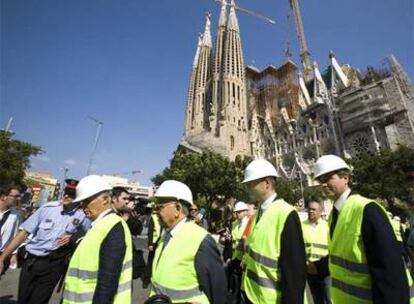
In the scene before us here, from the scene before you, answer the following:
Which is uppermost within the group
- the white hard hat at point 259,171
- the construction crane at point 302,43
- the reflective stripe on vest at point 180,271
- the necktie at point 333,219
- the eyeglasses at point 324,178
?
the construction crane at point 302,43

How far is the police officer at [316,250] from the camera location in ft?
12.8

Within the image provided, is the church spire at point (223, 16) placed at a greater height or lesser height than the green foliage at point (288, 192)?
greater

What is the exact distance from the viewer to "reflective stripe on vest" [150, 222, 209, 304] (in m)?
2.00

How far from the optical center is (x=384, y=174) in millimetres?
21312

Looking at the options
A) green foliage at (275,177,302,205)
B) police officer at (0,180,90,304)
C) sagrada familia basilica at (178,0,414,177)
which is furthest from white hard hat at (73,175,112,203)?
sagrada familia basilica at (178,0,414,177)

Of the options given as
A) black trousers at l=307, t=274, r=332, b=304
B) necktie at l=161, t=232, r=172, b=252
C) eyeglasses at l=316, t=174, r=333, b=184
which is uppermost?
eyeglasses at l=316, t=174, r=333, b=184

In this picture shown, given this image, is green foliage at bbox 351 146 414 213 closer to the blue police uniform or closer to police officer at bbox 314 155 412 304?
police officer at bbox 314 155 412 304

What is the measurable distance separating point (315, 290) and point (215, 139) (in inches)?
1800

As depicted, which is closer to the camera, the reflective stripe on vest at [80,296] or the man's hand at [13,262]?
the reflective stripe on vest at [80,296]

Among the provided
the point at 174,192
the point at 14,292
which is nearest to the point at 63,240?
the point at 174,192

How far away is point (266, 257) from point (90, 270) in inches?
56.1

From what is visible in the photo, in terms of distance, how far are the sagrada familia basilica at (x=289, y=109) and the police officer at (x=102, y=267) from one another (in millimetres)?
33902

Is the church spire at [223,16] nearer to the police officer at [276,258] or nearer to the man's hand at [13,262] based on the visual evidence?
the man's hand at [13,262]

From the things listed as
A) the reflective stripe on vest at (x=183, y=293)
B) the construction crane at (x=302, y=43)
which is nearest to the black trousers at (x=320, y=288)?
the reflective stripe on vest at (x=183, y=293)
